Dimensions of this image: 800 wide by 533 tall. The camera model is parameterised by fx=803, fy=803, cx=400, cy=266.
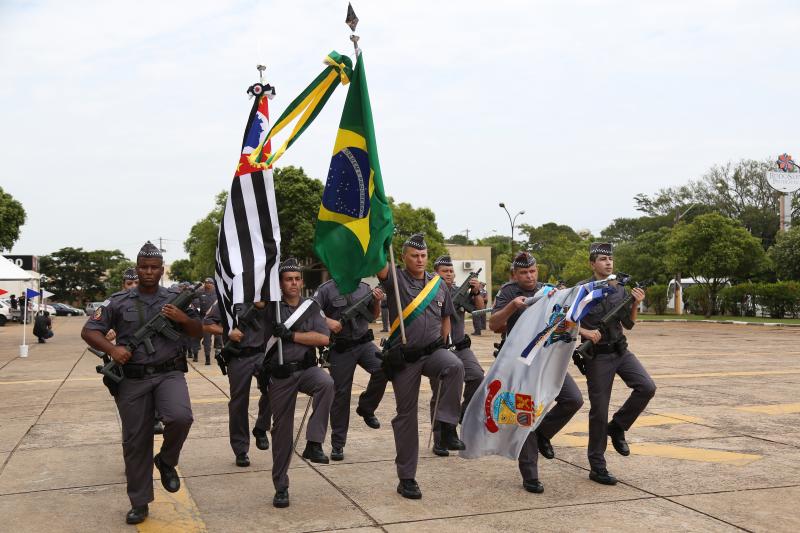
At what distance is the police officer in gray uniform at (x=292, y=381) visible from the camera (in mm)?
6016

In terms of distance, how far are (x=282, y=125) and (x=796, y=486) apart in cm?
505

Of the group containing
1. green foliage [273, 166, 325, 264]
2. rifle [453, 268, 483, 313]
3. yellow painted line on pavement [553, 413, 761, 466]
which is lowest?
yellow painted line on pavement [553, 413, 761, 466]

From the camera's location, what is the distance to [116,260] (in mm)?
119438

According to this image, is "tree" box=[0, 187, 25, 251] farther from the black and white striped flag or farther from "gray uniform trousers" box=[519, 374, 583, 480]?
"gray uniform trousers" box=[519, 374, 583, 480]

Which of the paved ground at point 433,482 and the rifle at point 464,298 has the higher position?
the rifle at point 464,298

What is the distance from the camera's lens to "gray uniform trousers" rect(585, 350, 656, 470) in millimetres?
6516

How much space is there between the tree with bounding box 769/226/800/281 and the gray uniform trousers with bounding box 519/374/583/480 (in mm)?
40493

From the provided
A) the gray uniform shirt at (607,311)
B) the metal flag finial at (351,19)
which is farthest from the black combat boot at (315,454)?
the metal flag finial at (351,19)

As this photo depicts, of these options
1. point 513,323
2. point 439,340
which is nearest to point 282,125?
point 439,340

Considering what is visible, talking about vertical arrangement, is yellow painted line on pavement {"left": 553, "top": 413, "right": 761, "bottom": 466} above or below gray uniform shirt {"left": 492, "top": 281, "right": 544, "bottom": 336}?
below

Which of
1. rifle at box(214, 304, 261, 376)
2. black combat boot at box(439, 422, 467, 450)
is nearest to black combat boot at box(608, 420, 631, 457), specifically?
black combat boot at box(439, 422, 467, 450)

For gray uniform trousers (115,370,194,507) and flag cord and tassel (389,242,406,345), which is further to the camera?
flag cord and tassel (389,242,406,345)

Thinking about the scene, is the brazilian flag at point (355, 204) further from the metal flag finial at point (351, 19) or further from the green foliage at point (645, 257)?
the green foliage at point (645, 257)

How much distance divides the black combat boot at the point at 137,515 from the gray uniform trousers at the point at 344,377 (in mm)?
2352
